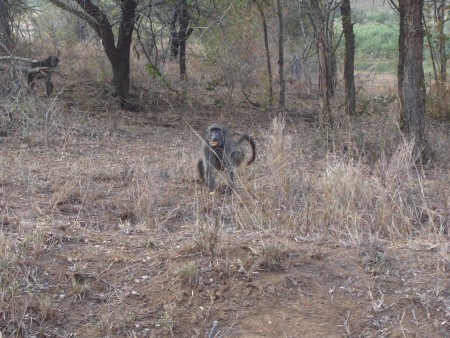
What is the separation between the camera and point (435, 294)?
12.3 ft

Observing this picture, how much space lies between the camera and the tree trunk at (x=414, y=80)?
7.64m

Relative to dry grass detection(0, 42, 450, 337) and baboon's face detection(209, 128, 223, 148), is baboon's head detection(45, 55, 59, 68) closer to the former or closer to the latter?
dry grass detection(0, 42, 450, 337)

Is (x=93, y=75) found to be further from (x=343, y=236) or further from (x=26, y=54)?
(x=343, y=236)

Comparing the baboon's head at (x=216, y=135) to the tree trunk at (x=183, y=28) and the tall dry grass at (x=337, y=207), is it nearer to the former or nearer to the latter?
the tall dry grass at (x=337, y=207)

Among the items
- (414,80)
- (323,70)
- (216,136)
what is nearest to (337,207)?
(216,136)

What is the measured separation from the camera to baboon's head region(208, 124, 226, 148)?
678cm

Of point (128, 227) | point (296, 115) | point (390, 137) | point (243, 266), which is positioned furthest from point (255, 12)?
point (243, 266)

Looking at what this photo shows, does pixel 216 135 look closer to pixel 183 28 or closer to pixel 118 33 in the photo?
pixel 118 33

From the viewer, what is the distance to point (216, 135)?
22.4ft

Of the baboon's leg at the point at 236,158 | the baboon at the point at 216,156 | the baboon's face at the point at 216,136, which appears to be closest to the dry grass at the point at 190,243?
the baboon at the point at 216,156

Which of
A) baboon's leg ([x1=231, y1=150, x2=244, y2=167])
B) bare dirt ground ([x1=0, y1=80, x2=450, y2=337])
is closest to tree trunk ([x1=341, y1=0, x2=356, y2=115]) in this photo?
baboon's leg ([x1=231, y1=150, x2=244, y2=167])

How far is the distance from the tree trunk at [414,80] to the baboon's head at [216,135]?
2552mm

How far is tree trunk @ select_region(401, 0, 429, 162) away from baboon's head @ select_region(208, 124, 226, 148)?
2.55 meters

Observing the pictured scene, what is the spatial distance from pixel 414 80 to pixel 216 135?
298cm
